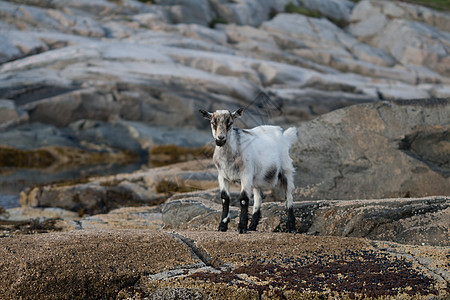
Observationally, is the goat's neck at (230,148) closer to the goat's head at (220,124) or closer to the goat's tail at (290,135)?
the goat's head at (220,124)

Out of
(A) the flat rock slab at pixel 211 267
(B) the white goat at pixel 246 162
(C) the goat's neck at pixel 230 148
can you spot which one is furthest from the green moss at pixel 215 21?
(A) the flat rock slab at pixel 211 267

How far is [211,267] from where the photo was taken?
7.36 m

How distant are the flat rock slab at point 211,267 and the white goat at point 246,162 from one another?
1201 millimetres

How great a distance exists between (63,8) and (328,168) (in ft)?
151

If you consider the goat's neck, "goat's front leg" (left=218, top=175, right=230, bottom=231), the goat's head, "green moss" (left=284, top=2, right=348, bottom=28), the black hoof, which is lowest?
"green moss" (left=284, top=2, right=348, bottom=28)

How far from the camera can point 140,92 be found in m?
40.3

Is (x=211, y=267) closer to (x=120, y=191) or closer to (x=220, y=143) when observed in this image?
(x=220, y=143)

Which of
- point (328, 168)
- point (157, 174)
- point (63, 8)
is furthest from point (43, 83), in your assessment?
point (328, 168)

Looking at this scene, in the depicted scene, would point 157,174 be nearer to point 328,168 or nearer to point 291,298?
point 328,168

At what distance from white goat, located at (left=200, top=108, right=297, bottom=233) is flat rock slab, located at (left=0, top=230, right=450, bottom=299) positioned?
1201mm

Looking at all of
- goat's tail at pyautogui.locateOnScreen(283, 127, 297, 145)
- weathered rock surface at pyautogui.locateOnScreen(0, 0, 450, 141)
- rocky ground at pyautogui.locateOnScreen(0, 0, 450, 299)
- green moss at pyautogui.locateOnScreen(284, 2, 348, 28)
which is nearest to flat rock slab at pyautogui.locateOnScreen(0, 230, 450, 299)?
rocky ground at pyautogui.locateOnScreen(0, 0, 450, 299)

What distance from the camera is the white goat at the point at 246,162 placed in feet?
29.7

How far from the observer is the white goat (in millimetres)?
9056

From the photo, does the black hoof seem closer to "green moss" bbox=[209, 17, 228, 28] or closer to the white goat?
the white goat
